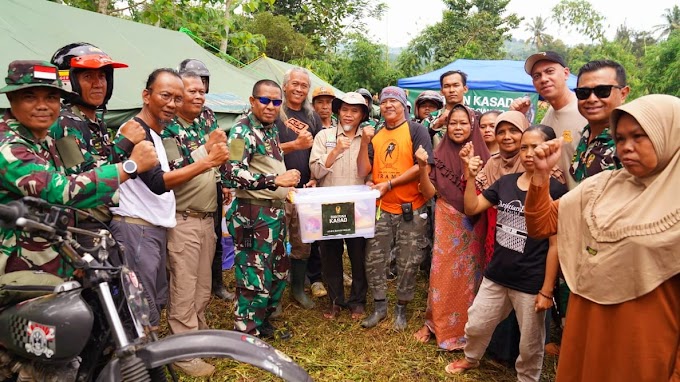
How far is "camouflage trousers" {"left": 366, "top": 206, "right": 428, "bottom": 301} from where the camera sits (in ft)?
12.7

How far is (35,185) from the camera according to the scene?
1.94 metres

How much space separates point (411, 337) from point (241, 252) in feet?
5.45

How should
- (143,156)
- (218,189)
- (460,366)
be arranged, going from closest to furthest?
(143,156) < (460,366) < (218,189)

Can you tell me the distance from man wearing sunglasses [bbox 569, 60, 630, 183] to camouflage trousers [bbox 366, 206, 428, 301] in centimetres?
139

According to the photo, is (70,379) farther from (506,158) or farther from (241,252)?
(506,158)

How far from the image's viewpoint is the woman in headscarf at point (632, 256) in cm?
175

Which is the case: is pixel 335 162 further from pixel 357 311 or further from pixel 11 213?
pixel 11 213

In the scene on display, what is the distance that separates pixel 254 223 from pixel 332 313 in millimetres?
1407

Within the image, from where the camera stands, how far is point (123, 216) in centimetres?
292

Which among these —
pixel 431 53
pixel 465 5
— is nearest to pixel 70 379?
pixel 431 53

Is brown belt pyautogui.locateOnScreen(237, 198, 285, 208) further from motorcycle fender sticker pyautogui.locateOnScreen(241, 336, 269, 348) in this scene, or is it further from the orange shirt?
motorcycle fender sticker pyautogui.locateOnScreen(241, 336, 269, 348)

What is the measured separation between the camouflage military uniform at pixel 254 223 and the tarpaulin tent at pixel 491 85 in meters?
6.96

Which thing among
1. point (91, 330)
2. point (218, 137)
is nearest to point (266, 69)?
point (218, 137)

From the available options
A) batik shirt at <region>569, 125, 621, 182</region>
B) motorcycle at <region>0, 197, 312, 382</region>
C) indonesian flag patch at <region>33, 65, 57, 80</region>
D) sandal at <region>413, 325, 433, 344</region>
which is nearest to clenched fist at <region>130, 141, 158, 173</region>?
motorcycle at <region>0, 197, 312, 382</region>
